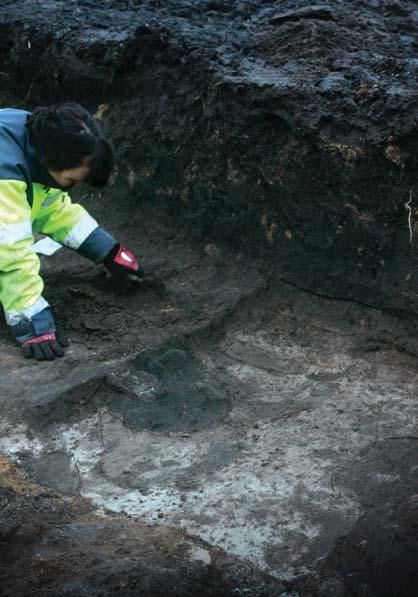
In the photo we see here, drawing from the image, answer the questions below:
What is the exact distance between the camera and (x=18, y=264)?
3.64m

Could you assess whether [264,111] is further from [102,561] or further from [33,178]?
[102,561]

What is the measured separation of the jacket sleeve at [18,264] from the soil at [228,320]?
212 mm

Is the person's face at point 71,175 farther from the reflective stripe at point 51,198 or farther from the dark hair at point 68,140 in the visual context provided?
the reflective stripe at point 51,198

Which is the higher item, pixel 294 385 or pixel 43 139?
pixel 43 139

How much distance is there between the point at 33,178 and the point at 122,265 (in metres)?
0.63

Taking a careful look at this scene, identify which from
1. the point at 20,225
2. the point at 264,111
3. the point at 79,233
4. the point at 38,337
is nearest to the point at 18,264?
the point at 20,225

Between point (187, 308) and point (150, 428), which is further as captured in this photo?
point (187, 308)

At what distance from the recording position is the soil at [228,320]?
2.61 meters

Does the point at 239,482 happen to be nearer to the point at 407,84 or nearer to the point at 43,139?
→ the point at 43,139

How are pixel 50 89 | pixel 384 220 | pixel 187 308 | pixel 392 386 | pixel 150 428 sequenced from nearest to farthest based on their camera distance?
pixel 150 428 → pixel 392 386 → pixel 384 220 → pixel 187 308 → pixel 50 89

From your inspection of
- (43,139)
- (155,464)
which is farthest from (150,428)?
(43,139)

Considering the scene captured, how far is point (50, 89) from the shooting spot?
4.99m

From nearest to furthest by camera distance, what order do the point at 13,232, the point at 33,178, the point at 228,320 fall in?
1. the point at 13,232
2. the point at 33,178
3. the point at 228,320

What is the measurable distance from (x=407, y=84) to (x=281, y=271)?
3.63 ft
